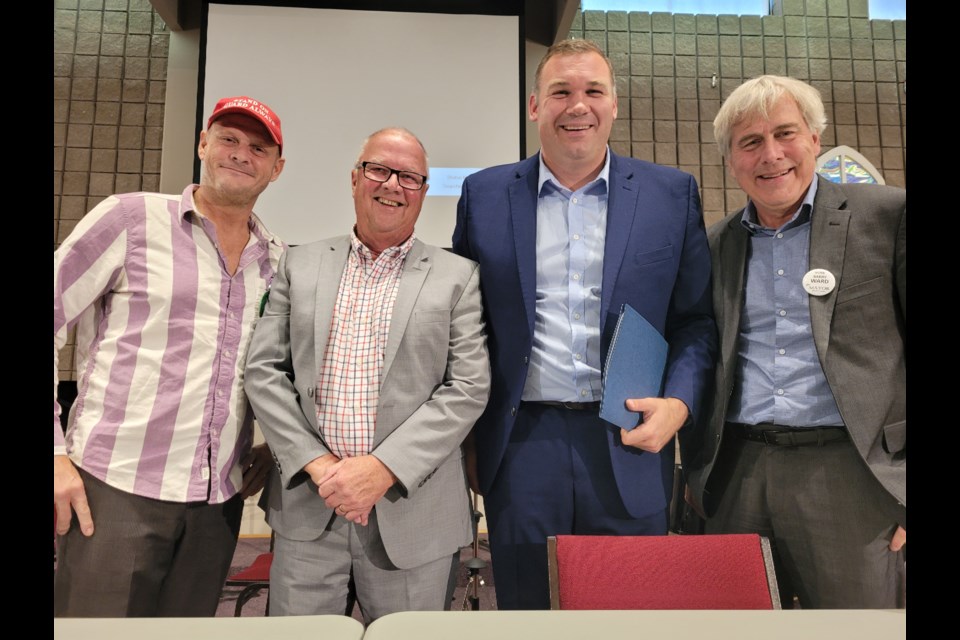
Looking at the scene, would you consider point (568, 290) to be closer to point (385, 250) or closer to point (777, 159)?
point (385, 250)

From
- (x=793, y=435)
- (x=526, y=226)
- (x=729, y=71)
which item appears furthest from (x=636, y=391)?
(x=729, y=71)

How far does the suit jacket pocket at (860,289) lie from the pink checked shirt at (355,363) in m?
1.18

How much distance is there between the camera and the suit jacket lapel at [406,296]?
1.58 meters

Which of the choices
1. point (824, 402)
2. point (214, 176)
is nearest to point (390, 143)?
point (214, 176)

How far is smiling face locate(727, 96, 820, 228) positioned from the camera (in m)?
1.69

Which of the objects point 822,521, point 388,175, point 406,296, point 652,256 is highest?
point 388,175

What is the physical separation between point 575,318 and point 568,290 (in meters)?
0.08

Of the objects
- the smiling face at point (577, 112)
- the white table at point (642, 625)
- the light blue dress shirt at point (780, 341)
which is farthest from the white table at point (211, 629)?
the smiling face at point (577, 112)

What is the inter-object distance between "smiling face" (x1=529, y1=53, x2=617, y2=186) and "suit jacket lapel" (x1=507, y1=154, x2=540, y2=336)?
0.08 metres

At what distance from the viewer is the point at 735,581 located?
1.27 metres

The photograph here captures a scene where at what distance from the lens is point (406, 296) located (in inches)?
64.2

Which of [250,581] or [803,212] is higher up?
[803,212]
